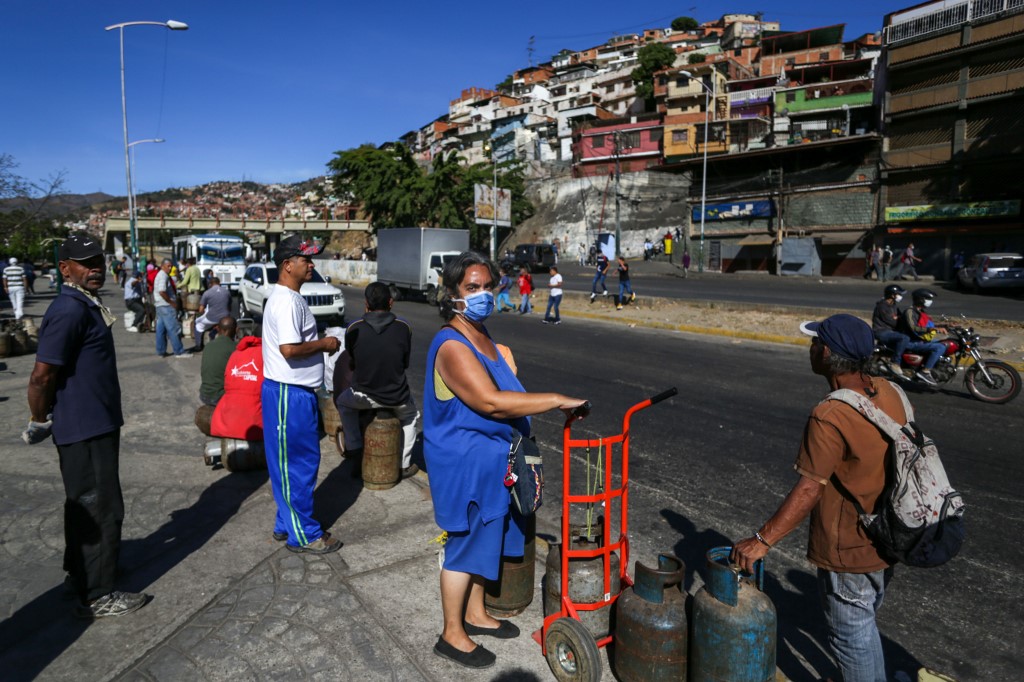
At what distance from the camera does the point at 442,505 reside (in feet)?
9.43

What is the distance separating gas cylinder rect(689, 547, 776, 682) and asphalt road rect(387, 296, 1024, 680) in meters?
0.72

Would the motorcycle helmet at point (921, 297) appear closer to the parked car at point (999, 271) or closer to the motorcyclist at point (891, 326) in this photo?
the motorcyclist at point (891, 326)

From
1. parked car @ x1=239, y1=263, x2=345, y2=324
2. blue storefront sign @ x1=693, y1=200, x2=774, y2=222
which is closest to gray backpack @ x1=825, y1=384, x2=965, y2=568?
parked car @ x1=239, y1=263, x2=345, y2=324

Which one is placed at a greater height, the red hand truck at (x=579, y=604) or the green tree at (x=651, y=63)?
the green tree at (x=651, y=63)

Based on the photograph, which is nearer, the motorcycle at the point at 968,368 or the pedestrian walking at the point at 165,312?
the motorcycle at the point at 968,368

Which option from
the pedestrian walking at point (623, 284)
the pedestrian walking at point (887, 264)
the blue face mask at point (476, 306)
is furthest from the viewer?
the pedestrian walking at point (887, 264)

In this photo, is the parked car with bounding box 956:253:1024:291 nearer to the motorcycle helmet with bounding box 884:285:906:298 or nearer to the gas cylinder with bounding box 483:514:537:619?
the motorcycle helmet with bounding box 884:285:906:298

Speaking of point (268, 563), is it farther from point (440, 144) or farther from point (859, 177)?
point (440, 144)

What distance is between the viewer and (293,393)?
408cm

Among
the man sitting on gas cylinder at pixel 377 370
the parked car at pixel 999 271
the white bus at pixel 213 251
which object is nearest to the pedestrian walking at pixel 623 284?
the parked car at pixel 999 271

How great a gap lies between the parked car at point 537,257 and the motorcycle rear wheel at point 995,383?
32.7 m

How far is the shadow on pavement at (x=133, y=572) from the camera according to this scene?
10.4 feet

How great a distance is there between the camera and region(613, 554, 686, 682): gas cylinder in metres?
2.72

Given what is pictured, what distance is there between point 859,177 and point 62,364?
42263 mm
